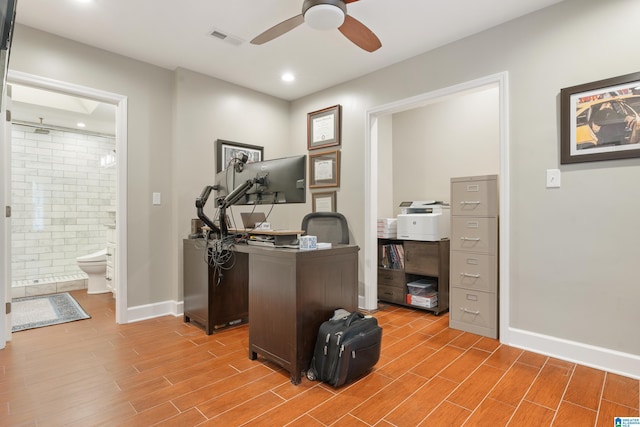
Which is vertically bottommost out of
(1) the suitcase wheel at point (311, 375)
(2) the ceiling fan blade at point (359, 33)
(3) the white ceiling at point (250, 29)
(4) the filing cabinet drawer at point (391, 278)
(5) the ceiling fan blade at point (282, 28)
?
(1) the suitcase wheel at point (311, 375)

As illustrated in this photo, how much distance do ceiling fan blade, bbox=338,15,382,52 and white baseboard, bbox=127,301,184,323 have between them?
2.99 meters

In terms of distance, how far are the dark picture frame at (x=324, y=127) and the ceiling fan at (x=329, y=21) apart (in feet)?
4.70

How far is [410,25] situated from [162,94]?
2.54 m

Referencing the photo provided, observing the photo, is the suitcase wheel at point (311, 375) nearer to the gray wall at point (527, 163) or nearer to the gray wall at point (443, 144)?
the gray wall at point (527, 163)

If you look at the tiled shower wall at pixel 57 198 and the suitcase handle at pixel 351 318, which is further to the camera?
the tiled shower wall at pixel 57 198

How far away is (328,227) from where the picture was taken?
10.9 ft

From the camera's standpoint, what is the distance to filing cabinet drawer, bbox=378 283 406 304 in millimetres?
3693

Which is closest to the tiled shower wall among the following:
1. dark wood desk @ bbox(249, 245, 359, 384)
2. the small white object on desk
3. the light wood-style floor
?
the light wood-style floor

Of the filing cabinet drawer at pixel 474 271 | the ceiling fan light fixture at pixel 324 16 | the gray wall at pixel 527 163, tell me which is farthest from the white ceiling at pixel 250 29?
Answer: the filing cabinet drawer at pixel 474 271

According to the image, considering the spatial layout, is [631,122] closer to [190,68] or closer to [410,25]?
[410,25]

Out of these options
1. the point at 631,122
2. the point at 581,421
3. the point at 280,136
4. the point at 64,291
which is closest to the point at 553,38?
the point at 631,122

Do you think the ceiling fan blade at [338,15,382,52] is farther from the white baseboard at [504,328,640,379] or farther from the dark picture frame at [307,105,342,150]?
the white baseboard at [504,328,640,379]

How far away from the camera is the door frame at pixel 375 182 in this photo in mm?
2629

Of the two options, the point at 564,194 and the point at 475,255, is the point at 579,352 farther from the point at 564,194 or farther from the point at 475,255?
the point at 564,194
